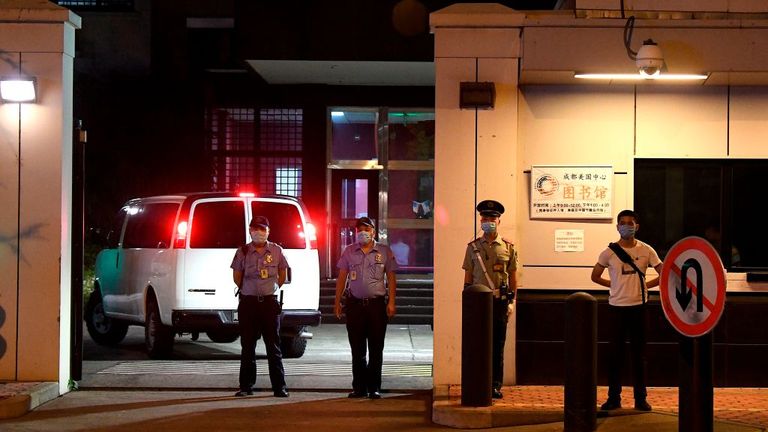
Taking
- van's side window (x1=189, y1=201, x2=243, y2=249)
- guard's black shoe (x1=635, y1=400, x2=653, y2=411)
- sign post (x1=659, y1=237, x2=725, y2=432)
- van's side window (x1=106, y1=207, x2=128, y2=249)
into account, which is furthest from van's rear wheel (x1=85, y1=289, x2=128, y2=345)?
sign post (x1=659, y1=237, x2=725, y2=432)

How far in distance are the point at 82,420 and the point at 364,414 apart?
8.37ft

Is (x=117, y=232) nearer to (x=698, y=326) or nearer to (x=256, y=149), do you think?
(x=256, y=149)

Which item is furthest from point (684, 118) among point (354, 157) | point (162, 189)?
point (162, 189)

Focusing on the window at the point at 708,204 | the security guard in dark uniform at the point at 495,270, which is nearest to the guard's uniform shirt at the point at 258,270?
the security guard in dark uniform at the point at 495,270

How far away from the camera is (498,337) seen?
33.9 ft

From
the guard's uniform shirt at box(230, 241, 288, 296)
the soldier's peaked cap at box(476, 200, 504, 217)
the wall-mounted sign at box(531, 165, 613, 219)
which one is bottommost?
the guard's uniform shirt at box(230, 241, 288, 296)

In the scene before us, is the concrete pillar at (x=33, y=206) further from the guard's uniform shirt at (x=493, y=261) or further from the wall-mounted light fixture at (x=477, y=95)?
the guard's uniform shirt at (x=493, y=261)

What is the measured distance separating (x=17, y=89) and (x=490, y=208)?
16.0ft

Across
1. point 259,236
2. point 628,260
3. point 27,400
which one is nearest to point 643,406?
point 628,260

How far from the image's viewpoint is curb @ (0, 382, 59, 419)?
999 centimetres

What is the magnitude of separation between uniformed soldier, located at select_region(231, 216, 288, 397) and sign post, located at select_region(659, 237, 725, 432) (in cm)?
537

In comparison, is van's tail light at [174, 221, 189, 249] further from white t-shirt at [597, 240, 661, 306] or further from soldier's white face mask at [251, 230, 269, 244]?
white t-shirt at [597, 240, 661, 306]

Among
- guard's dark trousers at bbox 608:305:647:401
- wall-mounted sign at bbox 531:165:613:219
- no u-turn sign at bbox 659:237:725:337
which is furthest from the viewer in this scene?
wall-mounted sign at bbox 531:165:613:219

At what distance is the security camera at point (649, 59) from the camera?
10195mm
